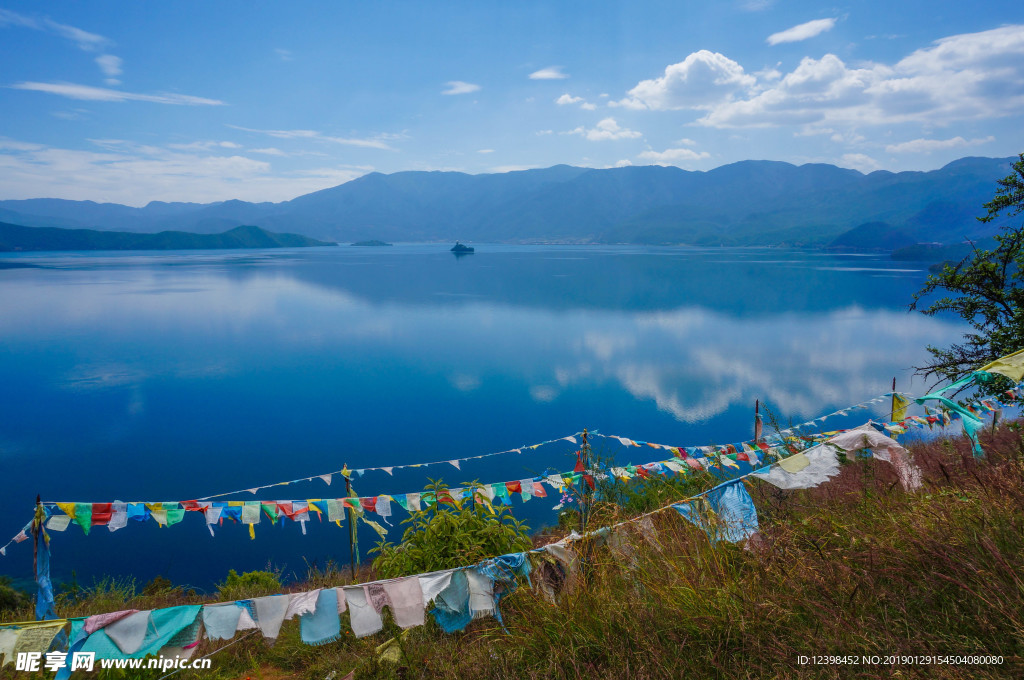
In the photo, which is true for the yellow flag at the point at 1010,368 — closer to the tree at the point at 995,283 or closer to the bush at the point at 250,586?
the tree at the point at 995,283

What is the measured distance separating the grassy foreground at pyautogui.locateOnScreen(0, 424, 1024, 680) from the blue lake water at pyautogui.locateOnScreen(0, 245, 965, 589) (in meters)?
7.58

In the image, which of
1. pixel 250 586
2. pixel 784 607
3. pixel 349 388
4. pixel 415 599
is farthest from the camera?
pixel 349 388

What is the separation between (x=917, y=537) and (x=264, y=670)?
5.29 m

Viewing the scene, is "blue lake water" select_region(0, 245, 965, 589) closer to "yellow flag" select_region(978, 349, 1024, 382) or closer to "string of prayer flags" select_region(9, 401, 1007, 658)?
"string of prayer flags" select_region(9, 401, 1007, 658)

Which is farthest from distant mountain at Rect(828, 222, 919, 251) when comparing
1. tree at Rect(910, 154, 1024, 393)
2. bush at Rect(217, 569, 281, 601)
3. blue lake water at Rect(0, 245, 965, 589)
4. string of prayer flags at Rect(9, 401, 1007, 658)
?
bush at Rect(217, 569, 281, 601)

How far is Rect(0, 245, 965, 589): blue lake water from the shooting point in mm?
14883

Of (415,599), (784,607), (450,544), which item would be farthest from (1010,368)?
(415,599)

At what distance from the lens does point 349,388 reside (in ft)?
84.6

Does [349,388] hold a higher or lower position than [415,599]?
lower

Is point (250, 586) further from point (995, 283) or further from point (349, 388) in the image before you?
point (349, 388)

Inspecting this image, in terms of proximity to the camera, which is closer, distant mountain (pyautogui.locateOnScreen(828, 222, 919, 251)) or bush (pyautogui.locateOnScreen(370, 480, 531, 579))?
bush (pyautogui.locateOnScreen(370, 480, 531, 579))

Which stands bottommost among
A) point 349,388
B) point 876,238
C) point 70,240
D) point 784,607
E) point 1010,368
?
point 349,388

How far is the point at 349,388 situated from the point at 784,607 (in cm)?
2420

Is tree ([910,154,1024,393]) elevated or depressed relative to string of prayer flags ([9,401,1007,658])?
elevated
